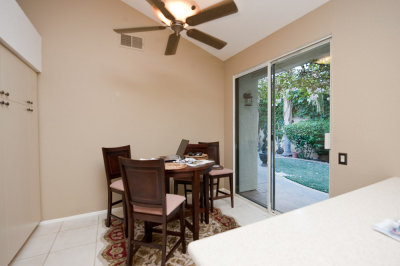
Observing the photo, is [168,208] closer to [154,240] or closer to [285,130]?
[154,240]

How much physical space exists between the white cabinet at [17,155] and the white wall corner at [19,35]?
0.27ft

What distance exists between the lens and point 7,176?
1.75m

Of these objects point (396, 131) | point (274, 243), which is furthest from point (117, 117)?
point (396, 131)

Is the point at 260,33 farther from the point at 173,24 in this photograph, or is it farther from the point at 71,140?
the point at 71,140

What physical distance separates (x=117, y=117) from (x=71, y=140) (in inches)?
27.5

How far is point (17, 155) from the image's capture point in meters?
1.94

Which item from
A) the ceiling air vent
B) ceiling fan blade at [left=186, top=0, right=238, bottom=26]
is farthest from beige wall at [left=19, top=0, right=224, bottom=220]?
ceiling fan blade at [left=186, top=0, right=238, bottom=26]

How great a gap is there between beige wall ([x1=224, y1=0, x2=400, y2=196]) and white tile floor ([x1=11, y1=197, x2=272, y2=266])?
1497mm

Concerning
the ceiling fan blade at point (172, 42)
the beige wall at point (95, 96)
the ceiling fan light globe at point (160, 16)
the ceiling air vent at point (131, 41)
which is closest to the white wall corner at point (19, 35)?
the beige wall at point (95, 96)

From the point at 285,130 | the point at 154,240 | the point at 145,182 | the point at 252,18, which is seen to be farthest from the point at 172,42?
the point at 154,240

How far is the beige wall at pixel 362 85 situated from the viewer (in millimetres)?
1535

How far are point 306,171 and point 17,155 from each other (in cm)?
343

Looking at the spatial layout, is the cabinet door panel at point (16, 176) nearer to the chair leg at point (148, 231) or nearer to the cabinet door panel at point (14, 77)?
the cabinet door panel at point (14, 77)

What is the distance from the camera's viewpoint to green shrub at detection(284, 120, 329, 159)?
2.17m
